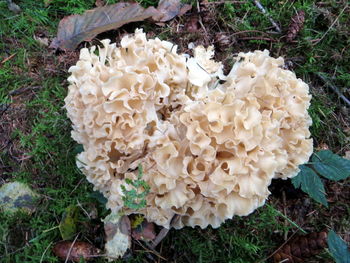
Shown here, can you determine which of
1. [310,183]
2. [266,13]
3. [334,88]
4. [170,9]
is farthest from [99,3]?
[310,183]

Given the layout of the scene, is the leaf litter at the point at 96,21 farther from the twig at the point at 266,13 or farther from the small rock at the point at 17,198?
the small rock at the point at 17,198

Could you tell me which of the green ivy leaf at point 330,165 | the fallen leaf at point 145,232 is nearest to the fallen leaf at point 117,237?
the fallen leaf at point 145,232

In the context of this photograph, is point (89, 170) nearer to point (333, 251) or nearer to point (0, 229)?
point (0, 229)

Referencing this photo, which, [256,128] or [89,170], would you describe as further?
[89,170]

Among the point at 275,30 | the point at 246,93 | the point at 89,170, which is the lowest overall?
the point at 89,170

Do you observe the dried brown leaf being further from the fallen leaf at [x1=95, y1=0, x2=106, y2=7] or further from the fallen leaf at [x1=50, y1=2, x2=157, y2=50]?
the fallen leaf at [x1=95, y1=0, x2=106, y2=7]

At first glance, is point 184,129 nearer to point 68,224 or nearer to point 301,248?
point 68,224

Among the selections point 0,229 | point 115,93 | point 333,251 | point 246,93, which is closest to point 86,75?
point 115,93
